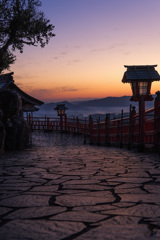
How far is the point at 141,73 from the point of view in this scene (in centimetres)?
1058

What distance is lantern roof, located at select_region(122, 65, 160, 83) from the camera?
1034cm

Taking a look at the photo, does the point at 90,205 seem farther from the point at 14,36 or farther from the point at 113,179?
the point at 14,36

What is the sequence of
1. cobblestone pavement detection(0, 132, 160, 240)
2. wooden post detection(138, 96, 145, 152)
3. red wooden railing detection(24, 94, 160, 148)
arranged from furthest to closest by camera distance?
wooden post detection(138, 96, 145, 152) → red wooden railing detection(24, 94, 160, 148) → cobblestone pavement detection(0, 132, 160, 240)

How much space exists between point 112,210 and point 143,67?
8662 millimetres

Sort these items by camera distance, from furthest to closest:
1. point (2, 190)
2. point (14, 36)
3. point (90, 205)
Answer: point (14, 36)
point (2, 190)
point (90, 205)

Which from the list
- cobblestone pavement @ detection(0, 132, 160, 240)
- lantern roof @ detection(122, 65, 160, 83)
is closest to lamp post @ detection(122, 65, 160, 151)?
lantern roof @ detection(122, 65, 160, 83)

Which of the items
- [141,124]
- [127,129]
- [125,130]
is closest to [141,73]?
[141,124]

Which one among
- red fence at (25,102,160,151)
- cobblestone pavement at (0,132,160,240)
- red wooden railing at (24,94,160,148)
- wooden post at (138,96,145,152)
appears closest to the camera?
cobblestone pavement at (0,132,160,240)

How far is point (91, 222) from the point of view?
8.28ft

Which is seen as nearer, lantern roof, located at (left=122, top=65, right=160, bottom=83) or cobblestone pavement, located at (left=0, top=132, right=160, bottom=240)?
cobblestone pavement, located at (left=0, top=132, right=160, bottom=240)

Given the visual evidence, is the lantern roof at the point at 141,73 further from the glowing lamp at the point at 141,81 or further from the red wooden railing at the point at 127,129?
the red wooden railing at the point at 127,129

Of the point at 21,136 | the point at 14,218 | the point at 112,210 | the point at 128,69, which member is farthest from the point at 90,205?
the point at 21,136

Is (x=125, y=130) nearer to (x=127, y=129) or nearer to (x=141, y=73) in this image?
(x=127, y=129)

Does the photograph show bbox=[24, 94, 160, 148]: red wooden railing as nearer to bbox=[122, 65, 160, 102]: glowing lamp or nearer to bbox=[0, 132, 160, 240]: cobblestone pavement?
bbox=[122, 65, 160, 102]: glowing lamp
